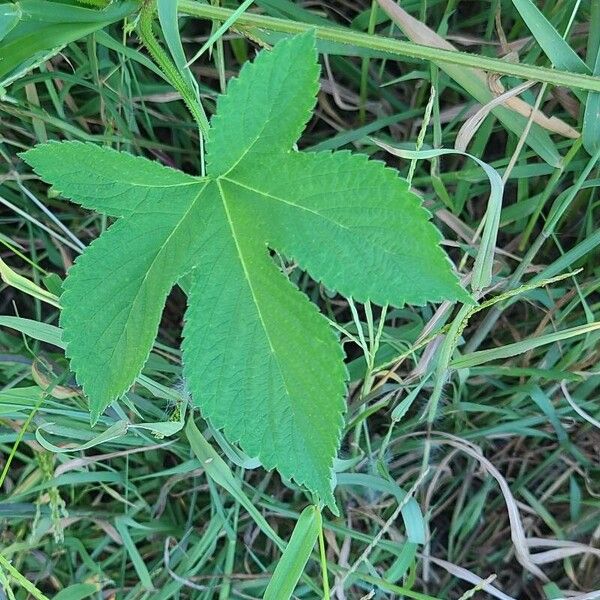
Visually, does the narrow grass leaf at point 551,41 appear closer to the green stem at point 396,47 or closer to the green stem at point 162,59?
the green stem at point 396,47

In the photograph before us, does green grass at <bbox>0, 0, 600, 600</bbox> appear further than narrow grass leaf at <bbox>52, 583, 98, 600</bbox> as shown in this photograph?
No

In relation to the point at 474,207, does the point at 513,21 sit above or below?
above

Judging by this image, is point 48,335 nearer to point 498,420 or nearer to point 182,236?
point 182,236

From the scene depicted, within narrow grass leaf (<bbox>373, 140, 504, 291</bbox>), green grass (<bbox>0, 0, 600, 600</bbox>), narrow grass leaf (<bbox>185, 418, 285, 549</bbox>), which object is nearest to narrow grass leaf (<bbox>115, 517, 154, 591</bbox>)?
green grass (<bbox>0, 0, 600, 600</bbox>)

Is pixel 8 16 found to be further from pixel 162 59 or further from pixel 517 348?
pixel 517 348

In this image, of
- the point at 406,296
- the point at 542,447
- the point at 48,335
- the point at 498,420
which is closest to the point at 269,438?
the point at 406,296

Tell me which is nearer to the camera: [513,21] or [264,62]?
[264,62]

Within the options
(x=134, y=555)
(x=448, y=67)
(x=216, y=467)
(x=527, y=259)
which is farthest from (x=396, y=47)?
(x=134, y=555)

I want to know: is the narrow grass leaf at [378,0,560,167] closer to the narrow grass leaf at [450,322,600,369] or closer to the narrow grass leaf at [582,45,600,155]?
the narrow grass leaf at [582,45,600,155]
